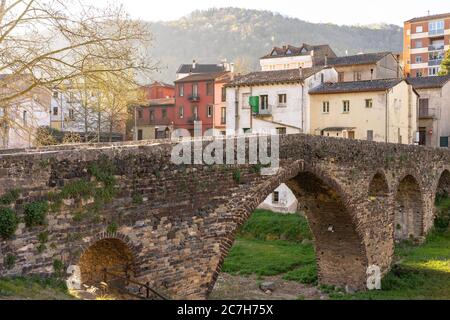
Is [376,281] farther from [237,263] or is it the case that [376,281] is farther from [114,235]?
[114,235]

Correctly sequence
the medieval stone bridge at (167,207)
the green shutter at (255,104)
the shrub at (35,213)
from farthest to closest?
the green shutter at (255,104), the medieval stone bridge at (167,207), the shrub at (35,213)

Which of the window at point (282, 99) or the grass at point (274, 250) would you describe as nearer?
the grass at point (274, 250)

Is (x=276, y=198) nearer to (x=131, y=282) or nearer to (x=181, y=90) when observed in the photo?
(x=181, y=90)

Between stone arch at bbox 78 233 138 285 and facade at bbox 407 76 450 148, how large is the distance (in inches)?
1247

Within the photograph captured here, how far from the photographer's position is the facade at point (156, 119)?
46625 mm

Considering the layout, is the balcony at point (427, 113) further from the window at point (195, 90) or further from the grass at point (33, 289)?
the grass at point (33, 289)

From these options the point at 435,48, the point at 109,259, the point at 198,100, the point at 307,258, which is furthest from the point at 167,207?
the point at 435,48

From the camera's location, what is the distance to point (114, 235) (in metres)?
10.1

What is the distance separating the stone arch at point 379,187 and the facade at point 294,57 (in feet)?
95.4

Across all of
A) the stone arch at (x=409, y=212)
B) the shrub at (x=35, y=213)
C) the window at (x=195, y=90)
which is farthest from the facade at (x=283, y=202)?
the shrub at (x=35, y=213)

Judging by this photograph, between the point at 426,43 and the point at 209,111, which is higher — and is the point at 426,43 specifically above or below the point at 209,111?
above

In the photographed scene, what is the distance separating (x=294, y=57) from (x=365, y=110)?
17703 millimetres

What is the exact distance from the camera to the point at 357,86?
33594mm

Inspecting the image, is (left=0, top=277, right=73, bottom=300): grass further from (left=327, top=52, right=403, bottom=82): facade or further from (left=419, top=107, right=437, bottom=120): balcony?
(left=327, top=52, right=403, bottom=82): facade
